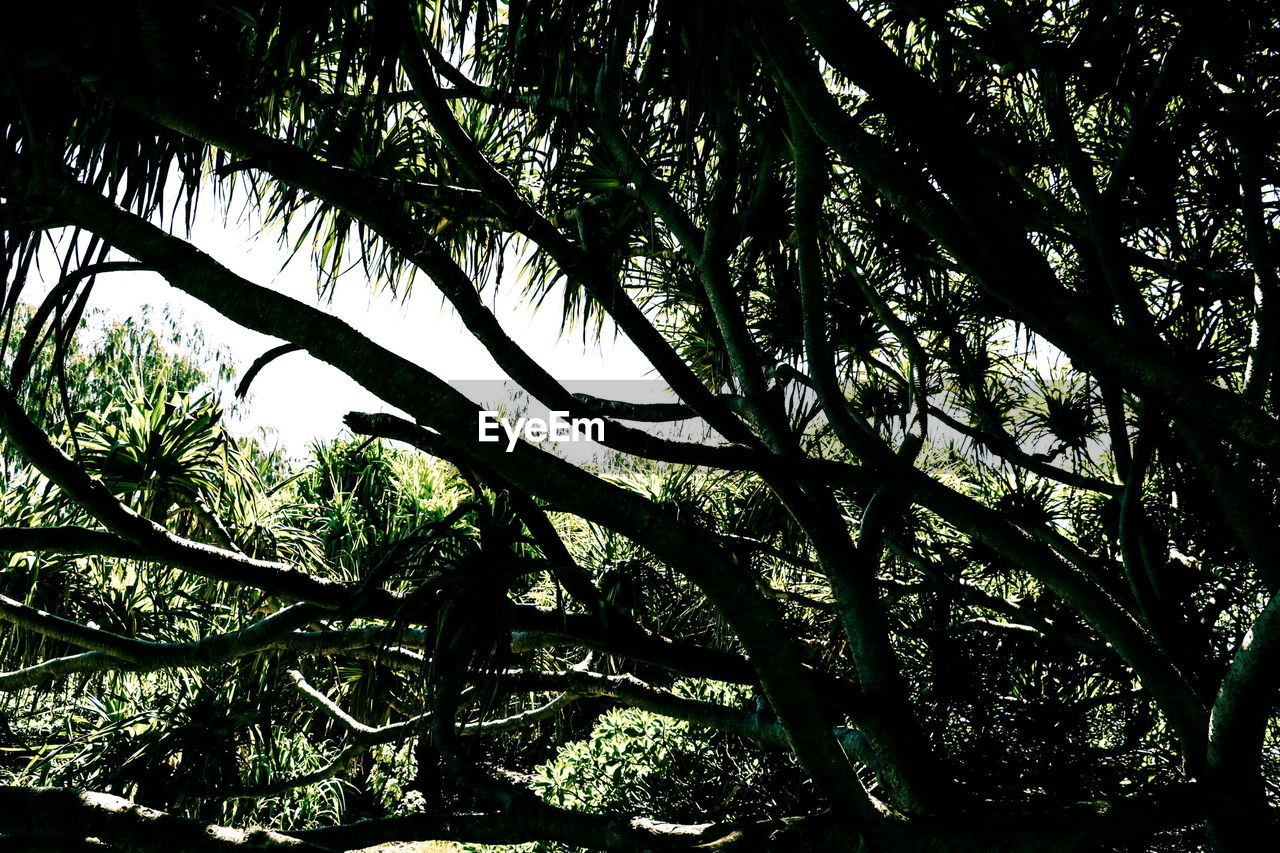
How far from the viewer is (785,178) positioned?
3.14m

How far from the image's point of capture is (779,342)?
3.77 metres

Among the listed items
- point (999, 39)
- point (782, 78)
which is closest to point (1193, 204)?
point (999, 39)

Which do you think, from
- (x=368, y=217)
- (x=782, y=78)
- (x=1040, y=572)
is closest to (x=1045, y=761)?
(x=1040, y=572)

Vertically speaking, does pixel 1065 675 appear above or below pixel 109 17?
below

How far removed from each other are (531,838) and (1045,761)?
7.99 feet

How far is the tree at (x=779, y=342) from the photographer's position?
4.55 feet

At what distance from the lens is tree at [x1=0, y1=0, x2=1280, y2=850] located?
1386mm

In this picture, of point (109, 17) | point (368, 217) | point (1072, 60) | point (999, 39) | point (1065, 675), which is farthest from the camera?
point (1065, 675)

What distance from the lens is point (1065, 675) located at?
11.5 ft

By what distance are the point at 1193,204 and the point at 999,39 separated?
1034 millimetres

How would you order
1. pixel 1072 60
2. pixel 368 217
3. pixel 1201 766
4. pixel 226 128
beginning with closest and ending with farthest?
pixel 226 128 → pixel 368 217 → pixel 1201 766 → pixel 1072 60

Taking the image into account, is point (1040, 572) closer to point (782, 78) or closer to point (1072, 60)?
point (782, 78)

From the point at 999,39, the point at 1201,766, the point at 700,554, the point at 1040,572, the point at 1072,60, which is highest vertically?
the point at 999,39

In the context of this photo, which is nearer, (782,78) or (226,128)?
(226,128)
